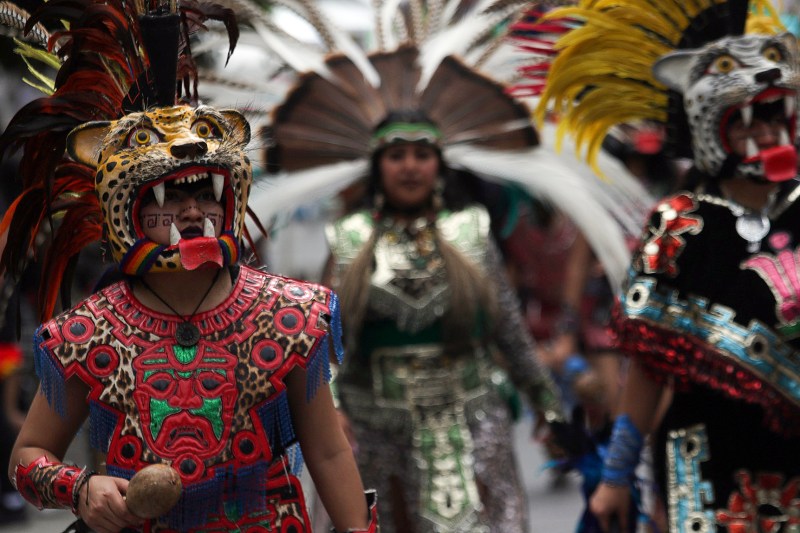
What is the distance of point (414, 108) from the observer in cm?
653

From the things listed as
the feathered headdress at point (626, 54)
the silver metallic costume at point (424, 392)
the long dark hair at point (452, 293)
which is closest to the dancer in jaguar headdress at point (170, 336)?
the feathered headdress at point (626, 54)

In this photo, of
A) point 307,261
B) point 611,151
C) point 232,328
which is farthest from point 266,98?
point 307,261

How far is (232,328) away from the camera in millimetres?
3570

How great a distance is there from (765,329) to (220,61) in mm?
5240

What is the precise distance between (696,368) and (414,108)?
7.98 feet

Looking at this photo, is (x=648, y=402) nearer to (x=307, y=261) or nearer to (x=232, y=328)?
(x=232, y=328)

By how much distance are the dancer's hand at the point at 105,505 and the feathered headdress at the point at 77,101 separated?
72cm

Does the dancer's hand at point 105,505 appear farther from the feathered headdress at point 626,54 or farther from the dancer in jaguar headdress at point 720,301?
the feathered headdress at point 626,54

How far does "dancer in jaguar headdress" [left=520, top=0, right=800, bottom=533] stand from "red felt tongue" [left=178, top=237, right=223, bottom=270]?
156cm

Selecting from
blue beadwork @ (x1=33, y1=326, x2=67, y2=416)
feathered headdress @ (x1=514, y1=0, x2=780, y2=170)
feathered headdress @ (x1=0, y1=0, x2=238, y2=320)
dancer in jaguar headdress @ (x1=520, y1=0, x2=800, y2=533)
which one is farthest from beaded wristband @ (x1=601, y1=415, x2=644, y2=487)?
blue beadwork @ (x1=33, y1=326, x2=67, y2=416)

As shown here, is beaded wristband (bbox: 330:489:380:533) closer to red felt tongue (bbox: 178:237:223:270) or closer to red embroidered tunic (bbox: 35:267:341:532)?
red embroidered tunic (bbox: 35:267:341:532)

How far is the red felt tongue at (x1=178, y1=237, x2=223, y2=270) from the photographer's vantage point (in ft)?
11.4

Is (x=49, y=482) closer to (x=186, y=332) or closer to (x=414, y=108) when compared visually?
(x=186, y=332)

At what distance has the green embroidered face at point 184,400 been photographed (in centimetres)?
345
